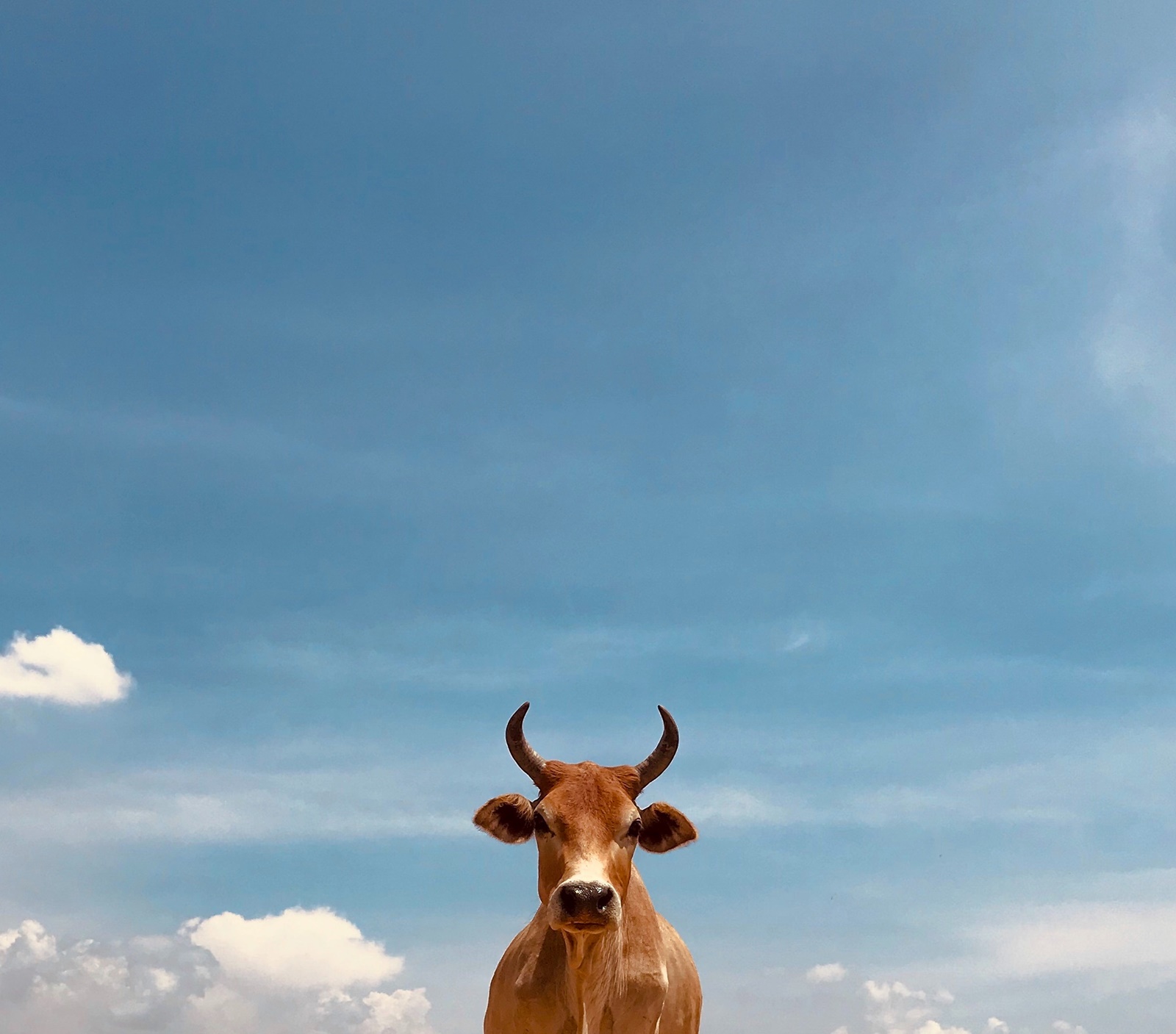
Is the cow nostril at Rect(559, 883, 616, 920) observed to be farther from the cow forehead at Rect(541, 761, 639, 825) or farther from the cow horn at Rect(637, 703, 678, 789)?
the cow horn at Rect(637, 703, 678, 789)

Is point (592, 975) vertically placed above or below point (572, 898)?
below

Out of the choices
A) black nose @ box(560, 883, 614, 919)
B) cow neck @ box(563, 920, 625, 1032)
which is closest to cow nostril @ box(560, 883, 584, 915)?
black nose @ box(560, 883, 614, 919)

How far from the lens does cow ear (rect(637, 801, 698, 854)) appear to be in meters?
14.0

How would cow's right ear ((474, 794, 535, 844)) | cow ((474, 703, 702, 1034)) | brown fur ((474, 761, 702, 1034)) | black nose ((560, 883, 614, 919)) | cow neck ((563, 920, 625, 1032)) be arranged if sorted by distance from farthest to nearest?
cow's right ear ((474, 794, 535, 844))
cow neck ((563, 920, 625, 1032))
brown fur ((474, 761, 702, 1034))
cow ((474, 703, 702, 1034))
black nose ((560, 883, 614, 919))

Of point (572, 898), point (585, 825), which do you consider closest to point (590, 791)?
point (585, 825)

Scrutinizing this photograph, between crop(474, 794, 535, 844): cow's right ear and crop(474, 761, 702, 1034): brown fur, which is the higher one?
crop(474, 794, 535, 844): cow's right ear

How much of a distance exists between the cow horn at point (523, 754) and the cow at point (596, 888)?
1 centimetres

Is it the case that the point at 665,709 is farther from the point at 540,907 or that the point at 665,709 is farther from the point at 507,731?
the point at 540,907

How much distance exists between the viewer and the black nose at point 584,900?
1126 centimetres

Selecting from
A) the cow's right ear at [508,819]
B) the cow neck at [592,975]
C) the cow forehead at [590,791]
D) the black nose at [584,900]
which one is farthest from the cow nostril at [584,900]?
the cow's right ear at [508,819]

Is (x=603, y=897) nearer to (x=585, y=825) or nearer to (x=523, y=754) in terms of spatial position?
(x=585, y=825)

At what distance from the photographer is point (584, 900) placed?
444 inches

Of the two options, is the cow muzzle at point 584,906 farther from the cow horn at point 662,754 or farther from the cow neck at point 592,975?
the cow horn at point 662,754

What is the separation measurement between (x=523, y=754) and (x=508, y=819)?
0.76 meters
